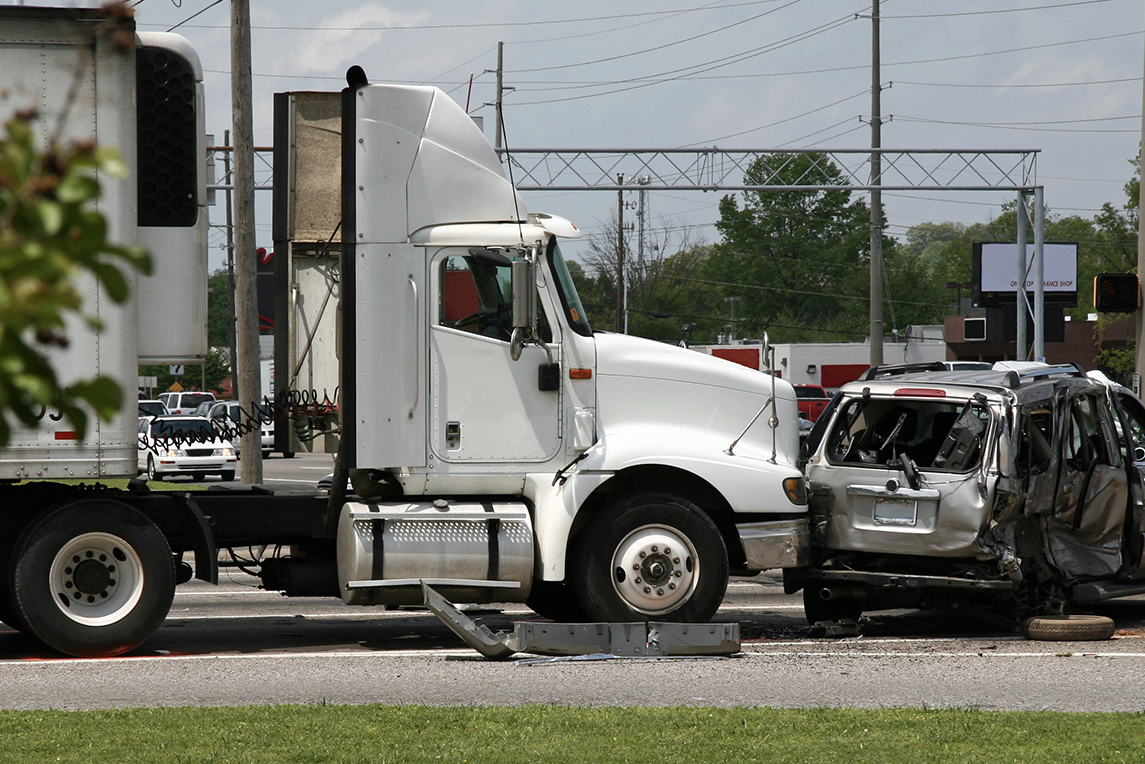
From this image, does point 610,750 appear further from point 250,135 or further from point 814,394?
point 814,394

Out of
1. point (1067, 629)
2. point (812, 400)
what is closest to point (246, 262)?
point (1067, 629)

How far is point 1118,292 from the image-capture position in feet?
52.9

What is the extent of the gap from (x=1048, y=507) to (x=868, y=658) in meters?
2.20

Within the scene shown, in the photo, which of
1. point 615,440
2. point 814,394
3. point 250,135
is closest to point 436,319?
point 615,440

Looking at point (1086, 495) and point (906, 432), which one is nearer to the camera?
point (1086, 495)

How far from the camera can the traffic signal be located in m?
16.0

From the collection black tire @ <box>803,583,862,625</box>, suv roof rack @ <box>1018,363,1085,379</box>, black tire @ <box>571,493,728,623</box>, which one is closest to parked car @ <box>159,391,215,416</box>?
black tire @ <box>803,583,862,625</box>

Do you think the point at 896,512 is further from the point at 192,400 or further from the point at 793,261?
the point at 793,261

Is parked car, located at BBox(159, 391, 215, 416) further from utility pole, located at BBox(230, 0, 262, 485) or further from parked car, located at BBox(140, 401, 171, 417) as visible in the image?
utility pole, located at BBox(230, 0, 262, 485)

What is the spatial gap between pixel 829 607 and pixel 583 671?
2.64m

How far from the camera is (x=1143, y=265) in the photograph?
1647 cm

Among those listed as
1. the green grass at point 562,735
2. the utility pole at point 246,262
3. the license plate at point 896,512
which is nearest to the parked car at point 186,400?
the utility pole at point 246,262

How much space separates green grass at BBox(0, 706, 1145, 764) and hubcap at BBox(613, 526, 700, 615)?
2136 millimetres

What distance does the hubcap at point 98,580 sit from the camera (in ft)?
27.5
